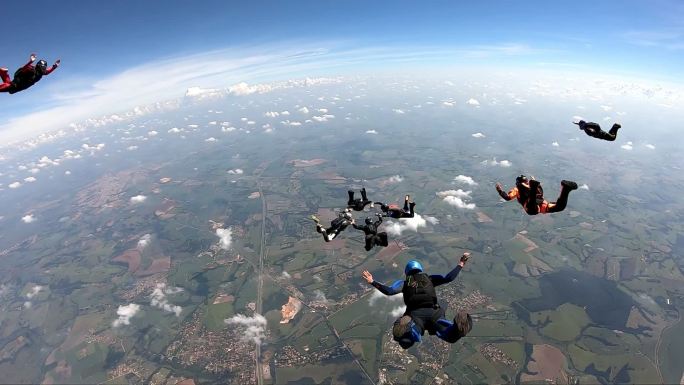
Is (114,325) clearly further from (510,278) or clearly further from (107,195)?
(107,195)

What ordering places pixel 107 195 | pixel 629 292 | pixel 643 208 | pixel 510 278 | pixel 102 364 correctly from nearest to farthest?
1. pixel 102 364
2. pixel 629 292
3. pixel 510 278
4. pixel 643 208
5. pixel 107 195

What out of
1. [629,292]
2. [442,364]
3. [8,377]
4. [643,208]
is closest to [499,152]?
[643,208]

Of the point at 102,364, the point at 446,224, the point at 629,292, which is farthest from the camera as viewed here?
the point at 446,224

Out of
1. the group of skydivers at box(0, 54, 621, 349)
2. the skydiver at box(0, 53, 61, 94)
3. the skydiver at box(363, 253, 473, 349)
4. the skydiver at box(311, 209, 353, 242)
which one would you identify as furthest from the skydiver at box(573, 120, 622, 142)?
the skydiver at box(0, 53, 61, 94)

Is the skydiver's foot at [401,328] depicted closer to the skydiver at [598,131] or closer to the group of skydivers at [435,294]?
the group of skydivers at [435,294]

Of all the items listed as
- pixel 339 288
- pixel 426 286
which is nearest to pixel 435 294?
pixel 426 286

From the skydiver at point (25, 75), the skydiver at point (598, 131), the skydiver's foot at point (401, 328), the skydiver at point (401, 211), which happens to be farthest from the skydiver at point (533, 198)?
the skydiver at point (25, 75)

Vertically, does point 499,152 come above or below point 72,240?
above
